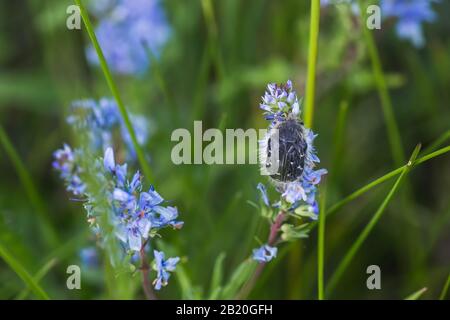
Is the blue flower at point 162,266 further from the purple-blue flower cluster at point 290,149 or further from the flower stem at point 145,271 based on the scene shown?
→ the purple-blue flower cluster at point 290,149

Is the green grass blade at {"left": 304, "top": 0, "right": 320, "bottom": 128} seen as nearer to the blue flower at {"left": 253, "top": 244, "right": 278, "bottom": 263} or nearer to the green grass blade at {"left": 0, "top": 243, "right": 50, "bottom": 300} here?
the blue flower at {"left": 253, "top": 244, "right": 278, "bottom": 263}

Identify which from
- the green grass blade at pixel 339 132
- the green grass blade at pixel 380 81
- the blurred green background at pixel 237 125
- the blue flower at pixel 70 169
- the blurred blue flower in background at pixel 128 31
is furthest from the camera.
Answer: the blurred blue flower in background at pixel 128 31

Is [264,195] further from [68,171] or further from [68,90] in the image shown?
[68,90]

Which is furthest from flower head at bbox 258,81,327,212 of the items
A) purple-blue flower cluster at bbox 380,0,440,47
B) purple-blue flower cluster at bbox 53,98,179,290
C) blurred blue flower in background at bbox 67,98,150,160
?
purple-blue flower cluster at bbox 380,0,440,47

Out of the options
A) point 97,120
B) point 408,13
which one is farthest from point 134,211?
point 408,13

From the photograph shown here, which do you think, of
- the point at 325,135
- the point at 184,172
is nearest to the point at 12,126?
the point at 184,172

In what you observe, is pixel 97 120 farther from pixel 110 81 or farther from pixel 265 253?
pixel 265 253

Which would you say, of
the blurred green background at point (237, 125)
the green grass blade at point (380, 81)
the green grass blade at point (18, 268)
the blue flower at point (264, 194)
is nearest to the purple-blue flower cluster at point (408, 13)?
the blurred green background at point (237, 125)
